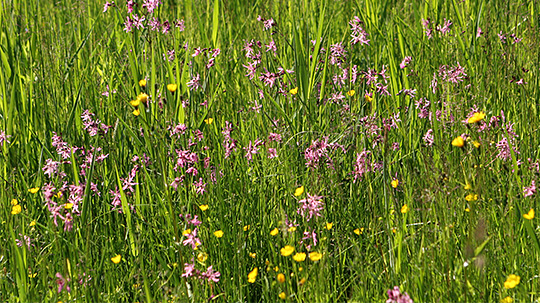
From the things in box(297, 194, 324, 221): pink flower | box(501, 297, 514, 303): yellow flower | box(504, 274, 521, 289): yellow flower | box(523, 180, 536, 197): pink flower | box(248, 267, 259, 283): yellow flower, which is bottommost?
box(248, 267, 259, 283): yellow flower

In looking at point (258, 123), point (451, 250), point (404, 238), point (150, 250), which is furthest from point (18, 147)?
point (451, 250)

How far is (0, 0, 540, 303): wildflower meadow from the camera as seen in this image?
1832mm

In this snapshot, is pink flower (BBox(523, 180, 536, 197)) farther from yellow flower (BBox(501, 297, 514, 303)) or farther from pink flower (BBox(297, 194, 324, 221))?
pink flower (BBox(297, 194, 324, 221))

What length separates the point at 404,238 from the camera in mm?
1999

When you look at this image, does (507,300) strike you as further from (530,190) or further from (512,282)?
(530,190)

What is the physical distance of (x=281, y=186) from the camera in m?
2.23

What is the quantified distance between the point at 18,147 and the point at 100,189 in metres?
0.47

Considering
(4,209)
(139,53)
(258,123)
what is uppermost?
(139,53)

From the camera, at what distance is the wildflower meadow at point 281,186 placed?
1832 millimetres

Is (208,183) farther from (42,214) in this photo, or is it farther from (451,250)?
(451,250)

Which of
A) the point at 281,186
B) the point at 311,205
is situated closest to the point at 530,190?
the point at 311,205

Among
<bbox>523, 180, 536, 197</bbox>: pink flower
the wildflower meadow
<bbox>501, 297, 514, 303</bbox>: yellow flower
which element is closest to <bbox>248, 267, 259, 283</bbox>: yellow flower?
the wildflower meadow

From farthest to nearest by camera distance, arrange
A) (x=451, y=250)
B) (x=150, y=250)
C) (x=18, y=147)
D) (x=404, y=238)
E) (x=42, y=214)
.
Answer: (x=18, y=147), (x=42, y=214), (x=150, y=250), (x=404, y=238), (x=451, y=250)

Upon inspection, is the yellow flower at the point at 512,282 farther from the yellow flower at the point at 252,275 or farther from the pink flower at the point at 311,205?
the yellow flower at the point at 252,275
